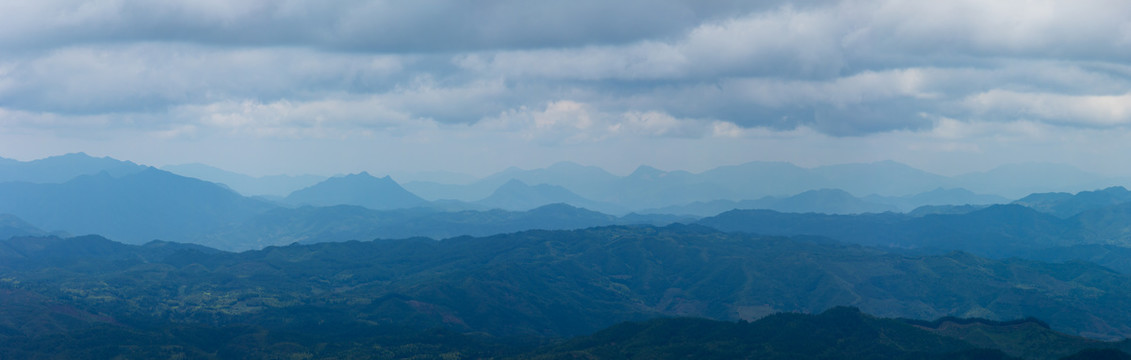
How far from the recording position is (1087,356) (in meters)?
181

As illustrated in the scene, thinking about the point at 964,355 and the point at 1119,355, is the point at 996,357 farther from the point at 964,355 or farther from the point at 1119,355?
the point at 1119,355

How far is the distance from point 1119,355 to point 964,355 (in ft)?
91.7

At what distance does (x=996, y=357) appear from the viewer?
7697 inches

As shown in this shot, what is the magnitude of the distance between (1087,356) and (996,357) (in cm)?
1818

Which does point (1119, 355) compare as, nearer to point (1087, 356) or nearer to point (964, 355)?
point (1087, 356)

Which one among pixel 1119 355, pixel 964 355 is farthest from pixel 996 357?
pixel 1119 355

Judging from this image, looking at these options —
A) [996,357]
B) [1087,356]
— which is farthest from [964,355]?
[1087,356]

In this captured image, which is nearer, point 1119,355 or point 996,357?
point 1119,355

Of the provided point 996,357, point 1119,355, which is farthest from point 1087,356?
point 996,357

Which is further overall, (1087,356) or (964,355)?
(964,355)

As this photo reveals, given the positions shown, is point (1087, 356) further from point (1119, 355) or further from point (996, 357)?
point (996, 357)

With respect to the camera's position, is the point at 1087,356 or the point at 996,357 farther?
the point at 996,357

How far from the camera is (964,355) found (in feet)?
641

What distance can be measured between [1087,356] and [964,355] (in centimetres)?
2272
